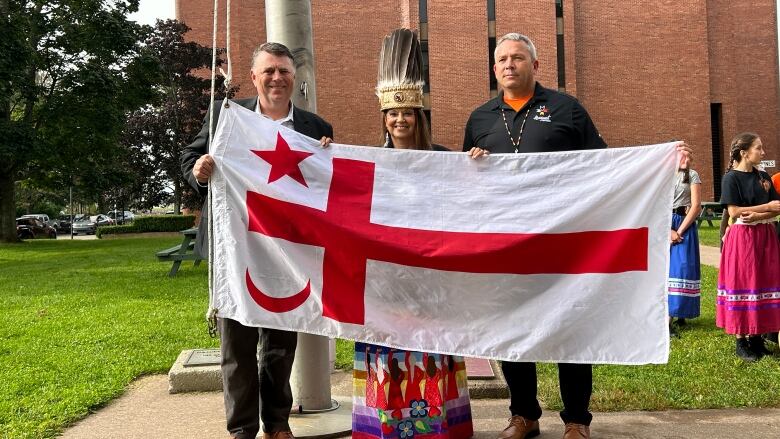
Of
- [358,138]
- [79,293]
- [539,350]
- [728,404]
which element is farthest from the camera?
[358,138]

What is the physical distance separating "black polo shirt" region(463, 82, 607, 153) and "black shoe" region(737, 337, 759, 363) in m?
3.06

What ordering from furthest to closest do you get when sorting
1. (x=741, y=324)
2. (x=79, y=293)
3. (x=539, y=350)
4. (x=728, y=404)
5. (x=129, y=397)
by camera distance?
(x=79, y=293) → (x=741, y=324) → (x=129, y=397) → (x=728, y=404) → (x=539, y=350)

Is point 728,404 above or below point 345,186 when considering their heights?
below

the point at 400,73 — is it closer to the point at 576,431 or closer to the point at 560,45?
the point at 576,431

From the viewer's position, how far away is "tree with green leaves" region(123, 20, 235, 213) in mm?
35031

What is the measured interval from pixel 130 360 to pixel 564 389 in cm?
409

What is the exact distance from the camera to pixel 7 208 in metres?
29.7

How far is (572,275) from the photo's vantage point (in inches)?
141

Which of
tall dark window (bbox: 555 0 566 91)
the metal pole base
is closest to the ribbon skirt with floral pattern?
the metal pole base

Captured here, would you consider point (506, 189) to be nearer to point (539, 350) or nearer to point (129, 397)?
point (539, 350)

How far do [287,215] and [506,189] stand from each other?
113 cm

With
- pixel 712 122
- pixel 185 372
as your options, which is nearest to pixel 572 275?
pixel 185 372

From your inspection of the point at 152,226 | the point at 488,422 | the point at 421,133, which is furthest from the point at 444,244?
the point at 152,226

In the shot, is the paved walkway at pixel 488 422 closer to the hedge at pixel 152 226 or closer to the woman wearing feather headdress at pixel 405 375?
the woman wearing feather headdress at pixel 405 375
